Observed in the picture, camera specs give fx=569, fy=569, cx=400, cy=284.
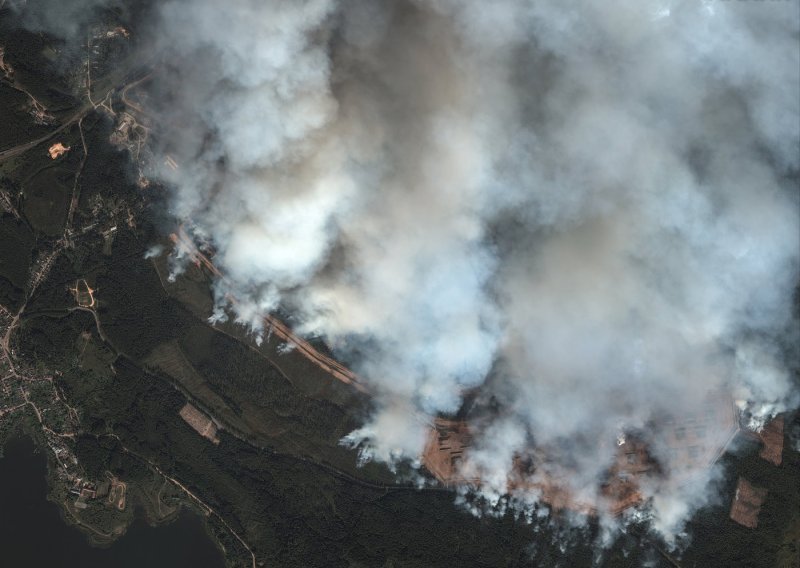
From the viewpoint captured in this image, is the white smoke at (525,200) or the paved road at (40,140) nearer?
the white smoke at (525,200)

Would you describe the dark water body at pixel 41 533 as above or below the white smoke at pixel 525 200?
below

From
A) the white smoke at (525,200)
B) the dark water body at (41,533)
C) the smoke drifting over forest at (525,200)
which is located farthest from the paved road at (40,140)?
the dark water body at (41,533)

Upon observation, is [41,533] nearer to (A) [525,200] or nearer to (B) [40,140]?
(B) [40,140]

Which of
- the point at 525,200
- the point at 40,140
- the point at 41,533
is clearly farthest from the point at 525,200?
the point at 41,533

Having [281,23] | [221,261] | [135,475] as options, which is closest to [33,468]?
[135,475]

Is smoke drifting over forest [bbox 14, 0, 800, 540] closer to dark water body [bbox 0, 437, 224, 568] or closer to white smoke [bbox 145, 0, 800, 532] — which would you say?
white smoke [bbox 145, 0, 800, 532]

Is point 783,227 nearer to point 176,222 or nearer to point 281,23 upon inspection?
point 281,23

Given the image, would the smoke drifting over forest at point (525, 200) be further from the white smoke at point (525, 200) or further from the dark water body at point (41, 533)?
the dark water body at point (41, 533)
